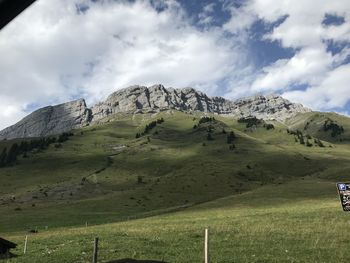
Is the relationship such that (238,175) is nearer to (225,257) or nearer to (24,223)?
(24,223)

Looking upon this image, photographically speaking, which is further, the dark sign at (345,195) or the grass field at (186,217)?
the grass field at (186,217)

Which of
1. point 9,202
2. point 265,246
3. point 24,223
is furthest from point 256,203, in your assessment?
point 9,202

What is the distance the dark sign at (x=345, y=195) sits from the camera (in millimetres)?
21672

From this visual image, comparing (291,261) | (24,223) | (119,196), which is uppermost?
(119,196)

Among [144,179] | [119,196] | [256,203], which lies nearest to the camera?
[256,203]

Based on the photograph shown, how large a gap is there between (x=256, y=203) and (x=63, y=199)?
81.4m

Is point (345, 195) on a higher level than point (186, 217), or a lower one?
lower

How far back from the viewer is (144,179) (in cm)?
19325

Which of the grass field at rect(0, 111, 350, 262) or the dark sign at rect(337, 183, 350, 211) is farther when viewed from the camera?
the grass field at rect(0, 111, 350, 262)

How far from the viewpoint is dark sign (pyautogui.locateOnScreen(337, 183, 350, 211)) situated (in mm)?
21672

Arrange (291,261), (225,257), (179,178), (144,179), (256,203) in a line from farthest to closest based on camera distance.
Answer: (144,179), (179,178), (256,203), (225,257), (291,261)

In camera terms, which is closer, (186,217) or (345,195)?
(345,195)

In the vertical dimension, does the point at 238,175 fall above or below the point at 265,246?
above

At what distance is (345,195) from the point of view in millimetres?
21891
